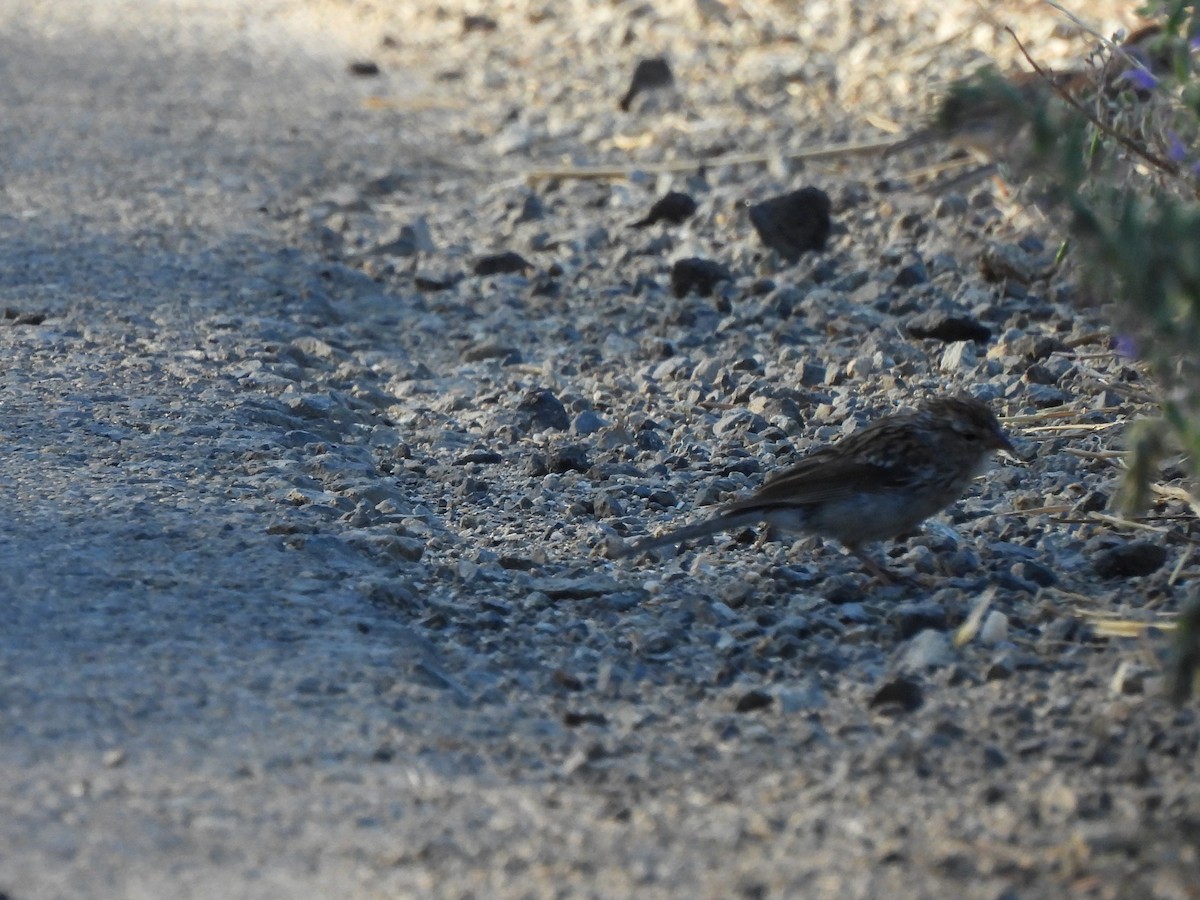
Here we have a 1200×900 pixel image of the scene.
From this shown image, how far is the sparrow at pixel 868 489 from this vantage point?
16.0 ft

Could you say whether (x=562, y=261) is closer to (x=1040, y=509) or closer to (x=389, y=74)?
(x=1040, y=509)

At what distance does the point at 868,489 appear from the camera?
193 inches

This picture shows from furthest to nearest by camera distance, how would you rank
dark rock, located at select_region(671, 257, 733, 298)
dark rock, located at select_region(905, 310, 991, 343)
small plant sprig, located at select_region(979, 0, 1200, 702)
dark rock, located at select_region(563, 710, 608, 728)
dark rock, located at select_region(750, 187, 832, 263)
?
dark rock, located at select_region(750, 187, 832, 263), dark rock, located at select_region(671, 257, 733, 298), dark rock, located at select_region(905, 310, 991, 343), dark rock, located at select_region(563, 710, 608, 728), small plant sprig, located at select_region(979, 0, 1200, 702)

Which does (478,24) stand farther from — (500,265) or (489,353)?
(489,353)

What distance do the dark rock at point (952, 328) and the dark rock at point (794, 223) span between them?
3.84 feet

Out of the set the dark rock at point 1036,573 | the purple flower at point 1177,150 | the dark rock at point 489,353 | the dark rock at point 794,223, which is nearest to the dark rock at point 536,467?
the dark rock at point 489,353

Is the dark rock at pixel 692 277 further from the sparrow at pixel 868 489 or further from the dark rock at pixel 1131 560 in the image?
the dark rock at pixel 1131 560

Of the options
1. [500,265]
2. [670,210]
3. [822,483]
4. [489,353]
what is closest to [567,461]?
[822,483]

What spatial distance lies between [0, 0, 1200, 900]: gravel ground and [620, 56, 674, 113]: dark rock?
672 mm

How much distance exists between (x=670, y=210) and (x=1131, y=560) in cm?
434

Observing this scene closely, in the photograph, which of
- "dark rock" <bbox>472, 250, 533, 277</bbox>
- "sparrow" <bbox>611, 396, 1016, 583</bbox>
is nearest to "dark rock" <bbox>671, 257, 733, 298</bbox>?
"dark rock" <bbox>472, 250, 533, 277</bbox>

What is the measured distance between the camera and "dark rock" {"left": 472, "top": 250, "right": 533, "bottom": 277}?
8.17 metres

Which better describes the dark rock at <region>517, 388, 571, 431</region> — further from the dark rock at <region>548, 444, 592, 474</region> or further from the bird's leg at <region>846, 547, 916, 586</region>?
the bird's leg at <region>846, 547, 916, 586</region>

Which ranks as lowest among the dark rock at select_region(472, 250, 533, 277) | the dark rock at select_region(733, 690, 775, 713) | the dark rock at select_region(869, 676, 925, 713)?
the dark rock at select_region(733, 690, 775, 713)
